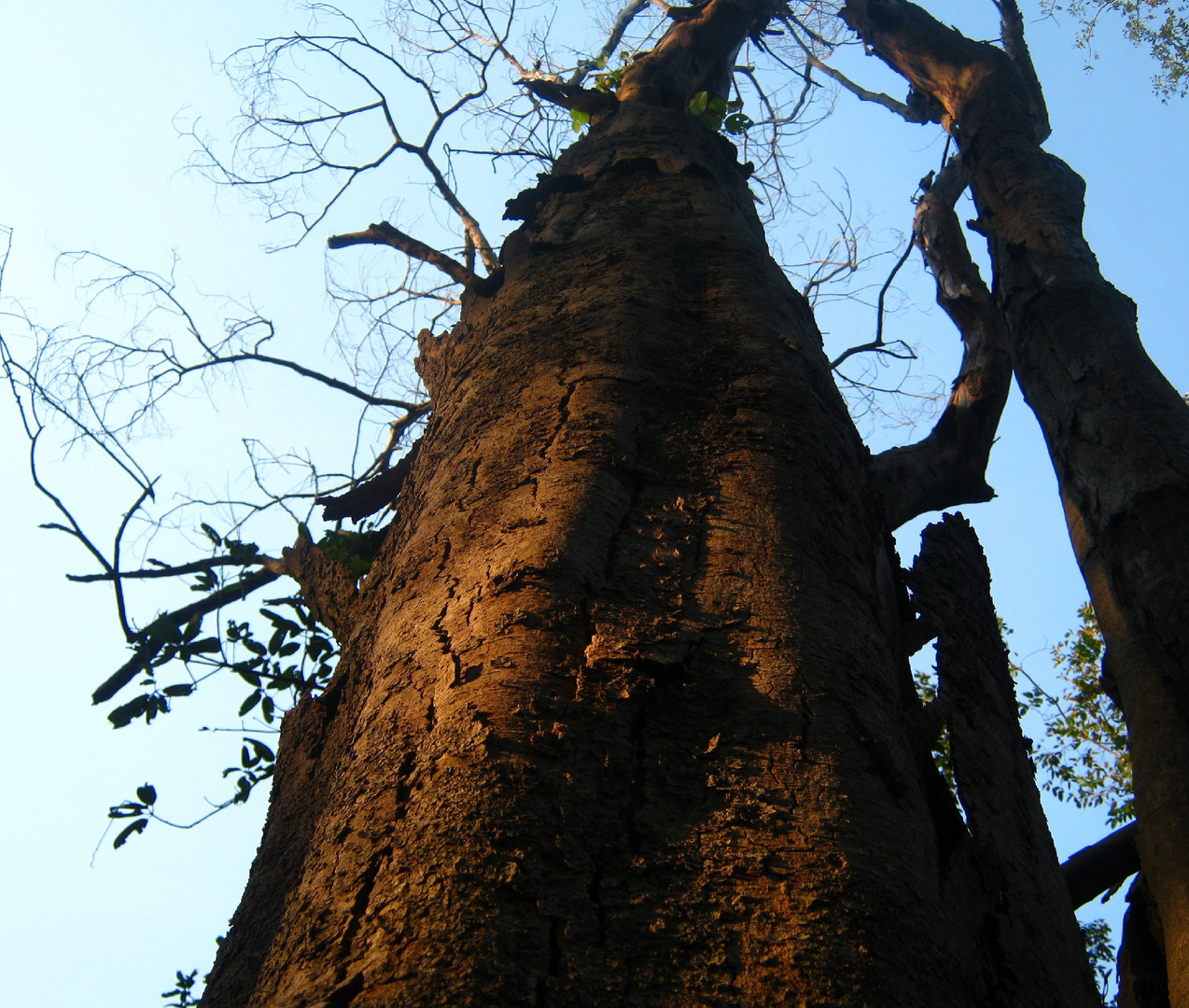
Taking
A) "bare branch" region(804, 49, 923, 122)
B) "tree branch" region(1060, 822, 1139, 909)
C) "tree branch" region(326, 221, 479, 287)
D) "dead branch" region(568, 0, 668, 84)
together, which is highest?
"dead branch" region(568, 0, 668, 84)

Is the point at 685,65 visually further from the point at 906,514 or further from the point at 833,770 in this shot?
the point at 833,770

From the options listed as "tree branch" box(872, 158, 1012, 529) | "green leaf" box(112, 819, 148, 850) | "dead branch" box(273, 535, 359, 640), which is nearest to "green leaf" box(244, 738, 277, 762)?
"green leaf" box(112, 819, 148, 850)

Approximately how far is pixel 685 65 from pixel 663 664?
3.31 meters

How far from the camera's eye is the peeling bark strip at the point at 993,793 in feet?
3.69

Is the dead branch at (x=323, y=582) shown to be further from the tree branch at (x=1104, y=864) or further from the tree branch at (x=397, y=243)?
the tree branch at (x=1104, y=864)

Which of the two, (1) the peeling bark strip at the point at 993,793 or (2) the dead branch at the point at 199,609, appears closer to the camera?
(1) the peeling bark strip at the point at 993,793

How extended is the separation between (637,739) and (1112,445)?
53.6 inches

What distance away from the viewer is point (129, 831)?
9.73 feet

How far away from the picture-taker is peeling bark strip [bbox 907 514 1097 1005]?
112 cm

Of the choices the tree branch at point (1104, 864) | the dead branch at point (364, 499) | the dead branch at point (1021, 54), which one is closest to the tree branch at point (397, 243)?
the dead branch at point (364, 499)

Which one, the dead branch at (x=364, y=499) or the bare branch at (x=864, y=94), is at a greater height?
the bare branch at (x=864, y=94)

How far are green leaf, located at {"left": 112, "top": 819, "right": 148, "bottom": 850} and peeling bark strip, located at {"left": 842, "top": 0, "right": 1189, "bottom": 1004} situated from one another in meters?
2.89

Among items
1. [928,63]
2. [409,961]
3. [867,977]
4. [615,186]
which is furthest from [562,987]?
[928,63]

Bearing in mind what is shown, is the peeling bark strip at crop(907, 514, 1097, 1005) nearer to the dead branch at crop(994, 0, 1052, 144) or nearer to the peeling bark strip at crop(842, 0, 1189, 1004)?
the peeling bark strip at crop(842, 0, 1189, 1004)
